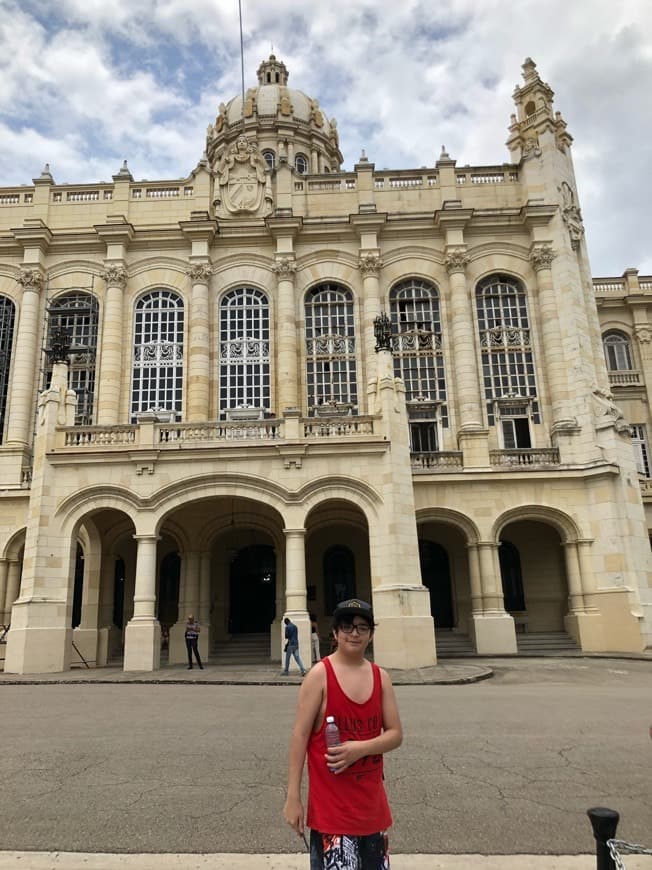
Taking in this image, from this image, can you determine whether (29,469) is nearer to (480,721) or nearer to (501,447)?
(501,447)

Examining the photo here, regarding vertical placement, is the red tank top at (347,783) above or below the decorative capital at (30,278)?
below

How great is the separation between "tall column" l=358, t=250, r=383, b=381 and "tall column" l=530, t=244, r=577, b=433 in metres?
7.09

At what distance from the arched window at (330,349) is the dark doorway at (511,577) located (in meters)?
8.79

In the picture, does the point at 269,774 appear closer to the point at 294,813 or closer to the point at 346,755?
the point at 294,813

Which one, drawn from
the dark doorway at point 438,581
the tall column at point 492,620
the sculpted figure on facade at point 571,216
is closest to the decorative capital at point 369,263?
the sculpted figure on facade at point 571,216

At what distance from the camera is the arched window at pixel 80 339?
94.2 ft

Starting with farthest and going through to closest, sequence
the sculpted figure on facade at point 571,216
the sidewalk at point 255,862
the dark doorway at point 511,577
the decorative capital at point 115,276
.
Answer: the sculpted figure on facade at point 571,216 < the decorative capital at point 115,276 < the dark doorway at point 511,577 < the sidewalk at point 255,862

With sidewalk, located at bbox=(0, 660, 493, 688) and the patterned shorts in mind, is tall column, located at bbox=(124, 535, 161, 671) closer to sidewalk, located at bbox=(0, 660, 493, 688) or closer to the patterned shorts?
sidewalk, located at bbox=(0, 660, 493, 688)

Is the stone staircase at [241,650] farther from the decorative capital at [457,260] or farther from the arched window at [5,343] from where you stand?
the decorative capital at [457,260]

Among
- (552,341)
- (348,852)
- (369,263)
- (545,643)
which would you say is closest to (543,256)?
(552,341)

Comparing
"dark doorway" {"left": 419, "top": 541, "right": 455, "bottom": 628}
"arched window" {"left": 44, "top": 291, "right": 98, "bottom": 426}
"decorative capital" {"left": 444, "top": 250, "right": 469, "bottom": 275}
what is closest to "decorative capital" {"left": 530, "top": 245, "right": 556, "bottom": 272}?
"decorative capital" {"left": 444, "top": 250, "right": 469, "bottom": 275}

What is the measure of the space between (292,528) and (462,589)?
9908 millimetres

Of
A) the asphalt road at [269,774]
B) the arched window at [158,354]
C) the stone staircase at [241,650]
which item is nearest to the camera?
the asphalt road at [269,774]

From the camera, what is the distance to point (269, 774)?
682cm
